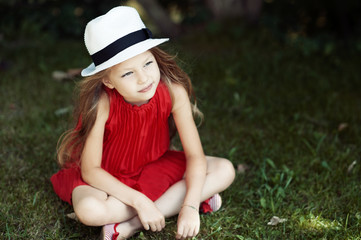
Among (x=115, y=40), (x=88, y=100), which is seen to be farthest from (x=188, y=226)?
(x=115, y=40)

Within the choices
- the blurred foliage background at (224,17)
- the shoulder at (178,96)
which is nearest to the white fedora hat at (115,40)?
the shoulder at (178,96)

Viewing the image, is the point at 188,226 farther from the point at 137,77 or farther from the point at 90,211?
the point at 137,77

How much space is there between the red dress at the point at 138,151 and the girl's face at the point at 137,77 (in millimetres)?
179

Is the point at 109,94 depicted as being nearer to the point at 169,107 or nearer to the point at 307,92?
the point at 169,107

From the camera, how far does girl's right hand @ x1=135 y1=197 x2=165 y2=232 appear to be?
232cm

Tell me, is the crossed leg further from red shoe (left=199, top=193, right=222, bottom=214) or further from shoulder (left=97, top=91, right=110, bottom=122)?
shoulder (left=97, top=91, right=110, bottom=122)

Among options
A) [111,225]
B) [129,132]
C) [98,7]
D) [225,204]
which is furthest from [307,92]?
[98,7]

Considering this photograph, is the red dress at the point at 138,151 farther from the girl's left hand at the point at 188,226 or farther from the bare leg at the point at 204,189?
the girl's left hand at the point at 188,226

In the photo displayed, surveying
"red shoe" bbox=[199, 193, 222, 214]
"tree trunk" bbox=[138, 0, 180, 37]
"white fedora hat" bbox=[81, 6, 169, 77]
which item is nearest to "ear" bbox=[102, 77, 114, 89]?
"white fedora hat" bbox=[81, 6, 169, 77]

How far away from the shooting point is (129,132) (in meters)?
2.58

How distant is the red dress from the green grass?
0.18 meters

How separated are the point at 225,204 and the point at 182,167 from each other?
0.32 meters

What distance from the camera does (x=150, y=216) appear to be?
2.33m

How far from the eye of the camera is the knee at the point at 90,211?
7.56 ft
